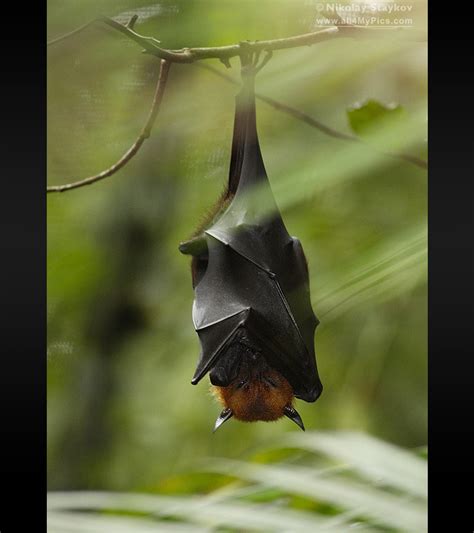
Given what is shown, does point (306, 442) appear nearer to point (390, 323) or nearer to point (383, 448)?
point (383, 448)

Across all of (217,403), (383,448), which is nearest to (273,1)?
(217,403)

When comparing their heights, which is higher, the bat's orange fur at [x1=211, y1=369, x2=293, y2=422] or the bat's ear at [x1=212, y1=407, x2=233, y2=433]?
the bat's orange fur at [x1=211, y1=369, x2=293, y2=422]

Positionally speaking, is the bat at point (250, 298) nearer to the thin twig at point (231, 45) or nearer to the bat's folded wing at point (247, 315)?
the bat's folded wing at point (247, 315)

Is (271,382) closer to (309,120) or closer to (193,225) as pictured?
(193,225)

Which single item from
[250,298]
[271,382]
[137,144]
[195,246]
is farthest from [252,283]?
[137,144]

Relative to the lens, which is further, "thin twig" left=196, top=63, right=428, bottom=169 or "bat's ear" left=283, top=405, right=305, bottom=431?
"thin twig" left=196, top=63, right=428, bottom=169

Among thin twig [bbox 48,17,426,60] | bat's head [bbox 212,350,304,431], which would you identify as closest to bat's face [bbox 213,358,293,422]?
bat's head [bbox 212,350,304,431]

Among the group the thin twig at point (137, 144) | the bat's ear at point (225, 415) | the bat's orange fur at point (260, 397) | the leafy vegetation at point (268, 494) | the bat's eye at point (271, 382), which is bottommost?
the leafy vegetation at point (268, 494)

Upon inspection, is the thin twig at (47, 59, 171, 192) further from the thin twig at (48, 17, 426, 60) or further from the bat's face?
the bat's face

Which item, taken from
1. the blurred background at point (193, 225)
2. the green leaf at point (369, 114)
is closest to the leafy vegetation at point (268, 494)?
the blurred background at point (193, 225)
